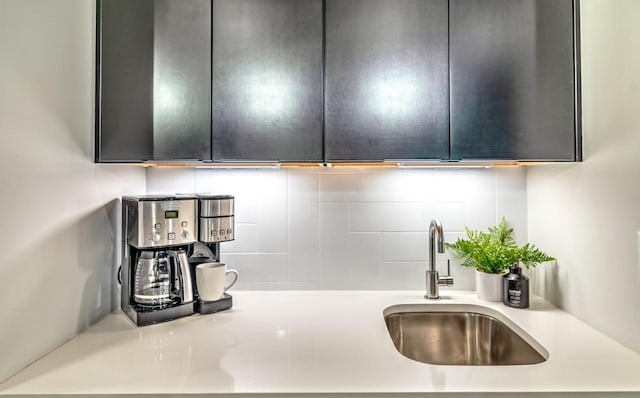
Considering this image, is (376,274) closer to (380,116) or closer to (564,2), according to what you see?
(380,116)

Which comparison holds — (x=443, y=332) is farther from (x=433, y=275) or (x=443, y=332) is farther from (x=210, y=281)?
(x=210, y=281)

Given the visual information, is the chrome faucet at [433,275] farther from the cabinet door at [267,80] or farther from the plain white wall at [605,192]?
the cabinet door at [267,80]

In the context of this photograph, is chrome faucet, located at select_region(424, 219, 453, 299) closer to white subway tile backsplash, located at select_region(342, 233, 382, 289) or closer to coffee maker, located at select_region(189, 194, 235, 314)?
white subway tile backsplash, located at select_region(342, 233, 382, 289)

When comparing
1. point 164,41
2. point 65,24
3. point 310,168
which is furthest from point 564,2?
point 65,24

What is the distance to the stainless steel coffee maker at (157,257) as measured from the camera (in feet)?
4.17

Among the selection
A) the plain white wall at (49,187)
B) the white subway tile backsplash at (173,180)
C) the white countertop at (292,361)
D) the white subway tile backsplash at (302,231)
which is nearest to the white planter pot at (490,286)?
the white countertop at (292,361)

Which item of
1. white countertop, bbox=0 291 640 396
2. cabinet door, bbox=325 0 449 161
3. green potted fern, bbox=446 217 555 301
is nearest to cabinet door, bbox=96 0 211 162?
cabinet door, bbox=325 0 449 161

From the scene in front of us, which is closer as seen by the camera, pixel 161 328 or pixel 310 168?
pixel 161 328

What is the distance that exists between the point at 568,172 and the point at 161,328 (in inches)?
57.8

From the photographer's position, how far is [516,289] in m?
1.40

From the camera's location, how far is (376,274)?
164 cm

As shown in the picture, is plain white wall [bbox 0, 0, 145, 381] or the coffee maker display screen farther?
the coffee maker display screen

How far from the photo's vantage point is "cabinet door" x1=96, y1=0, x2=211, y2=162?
128 centimetres

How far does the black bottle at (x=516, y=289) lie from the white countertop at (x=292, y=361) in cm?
4
